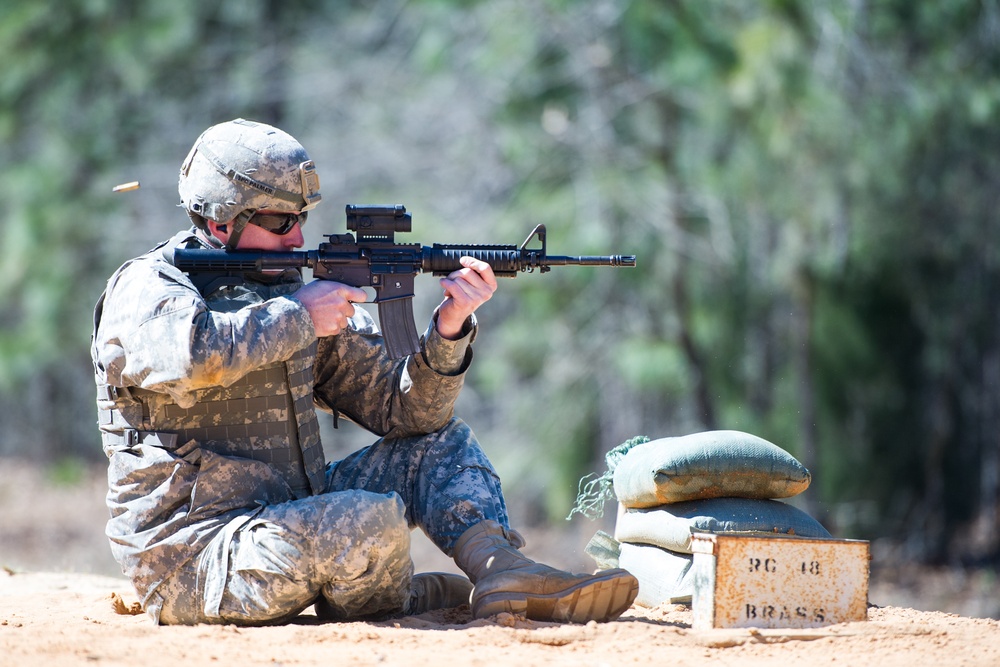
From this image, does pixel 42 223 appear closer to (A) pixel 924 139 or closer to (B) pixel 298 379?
(A) pixel 924 139

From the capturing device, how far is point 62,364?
18109 mm

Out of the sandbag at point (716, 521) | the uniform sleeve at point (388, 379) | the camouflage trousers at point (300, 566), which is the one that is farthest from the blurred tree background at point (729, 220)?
the camouflage trousers at point (300, 566)

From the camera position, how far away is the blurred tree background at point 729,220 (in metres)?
11.5

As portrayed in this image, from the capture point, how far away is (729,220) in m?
12.0

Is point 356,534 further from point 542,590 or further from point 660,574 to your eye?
point 660,574

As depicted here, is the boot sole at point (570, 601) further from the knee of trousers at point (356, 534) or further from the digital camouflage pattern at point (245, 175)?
the digital camouflage pattern at point (245, 175)

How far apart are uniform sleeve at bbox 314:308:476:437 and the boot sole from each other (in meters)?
0.79

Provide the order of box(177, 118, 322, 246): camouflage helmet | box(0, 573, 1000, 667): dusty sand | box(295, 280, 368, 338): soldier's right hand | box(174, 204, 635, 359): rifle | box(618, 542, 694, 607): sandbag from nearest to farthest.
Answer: box(0, 573, 1000, 667): dusty sand, box(295, 280, 368, 338): soldier's right hand, box(177, 118, 322, 246): camouflage helmet, box(174, 204, 635, 359): rifle, box(618, 542, 694, 607): sandbag

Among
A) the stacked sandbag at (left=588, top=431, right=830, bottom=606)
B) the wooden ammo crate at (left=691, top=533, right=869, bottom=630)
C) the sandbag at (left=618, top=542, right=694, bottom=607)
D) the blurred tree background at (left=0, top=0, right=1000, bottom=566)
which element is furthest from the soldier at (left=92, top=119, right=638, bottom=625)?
the blurred tree background at (left=0, top=0, right=1000, bottom=566)

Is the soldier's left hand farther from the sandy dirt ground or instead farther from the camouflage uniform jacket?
the sandy dirt ground

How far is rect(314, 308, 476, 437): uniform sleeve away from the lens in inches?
179

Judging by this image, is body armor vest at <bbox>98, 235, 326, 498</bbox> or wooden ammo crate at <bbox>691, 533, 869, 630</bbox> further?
body armor vest at <bbox>98, 235, 326, 498</bbox>

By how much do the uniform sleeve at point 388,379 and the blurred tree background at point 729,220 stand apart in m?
6.36

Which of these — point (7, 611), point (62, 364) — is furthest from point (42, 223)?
point (7, 611)
